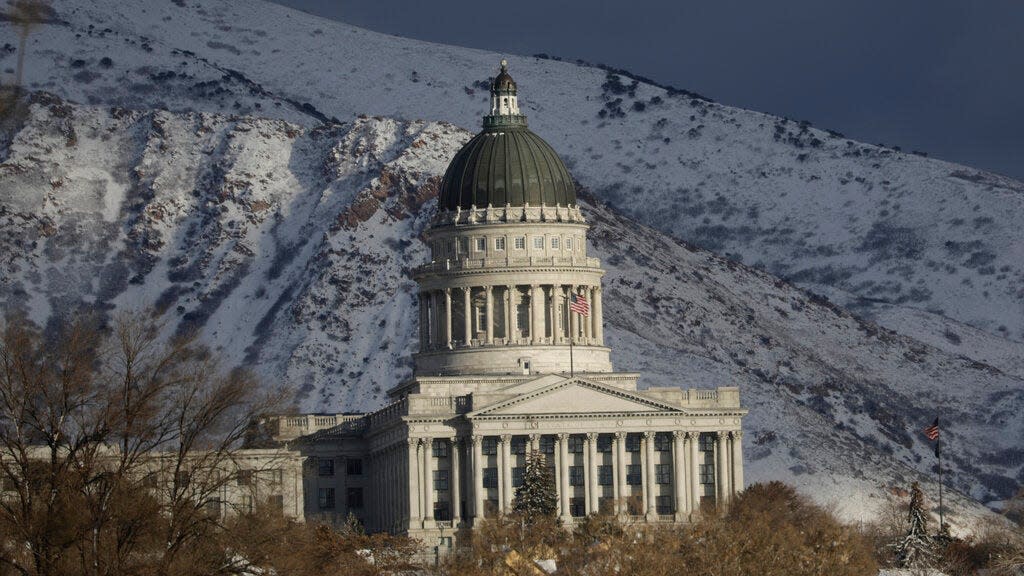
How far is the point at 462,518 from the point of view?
19788 cm

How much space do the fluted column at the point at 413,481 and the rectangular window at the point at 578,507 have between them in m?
9.10

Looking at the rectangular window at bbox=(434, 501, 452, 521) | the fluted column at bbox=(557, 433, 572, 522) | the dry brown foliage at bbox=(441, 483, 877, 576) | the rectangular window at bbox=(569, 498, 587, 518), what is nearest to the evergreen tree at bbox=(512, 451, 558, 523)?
the fluted column at bbox=(557, 433, 572, 522)

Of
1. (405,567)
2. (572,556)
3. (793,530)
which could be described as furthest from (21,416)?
(793,530)

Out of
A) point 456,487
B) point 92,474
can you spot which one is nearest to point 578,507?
point 456,487

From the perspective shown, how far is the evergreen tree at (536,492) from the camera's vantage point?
18612 cm

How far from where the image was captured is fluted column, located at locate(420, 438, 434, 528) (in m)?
197

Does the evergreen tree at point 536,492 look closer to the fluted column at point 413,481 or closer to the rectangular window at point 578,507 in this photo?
the rectangular window at point 578,507

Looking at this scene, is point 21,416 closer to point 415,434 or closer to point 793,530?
point 793,530

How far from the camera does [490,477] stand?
199375 millimetres

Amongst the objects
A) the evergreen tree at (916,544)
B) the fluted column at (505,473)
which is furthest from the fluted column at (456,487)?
the evergreen tree at (916,544)

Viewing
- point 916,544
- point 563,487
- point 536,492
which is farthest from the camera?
point 563,487

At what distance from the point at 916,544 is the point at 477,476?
34.9m

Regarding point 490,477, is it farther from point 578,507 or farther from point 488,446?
point 578,507

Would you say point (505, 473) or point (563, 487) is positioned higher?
point (505, 473)
